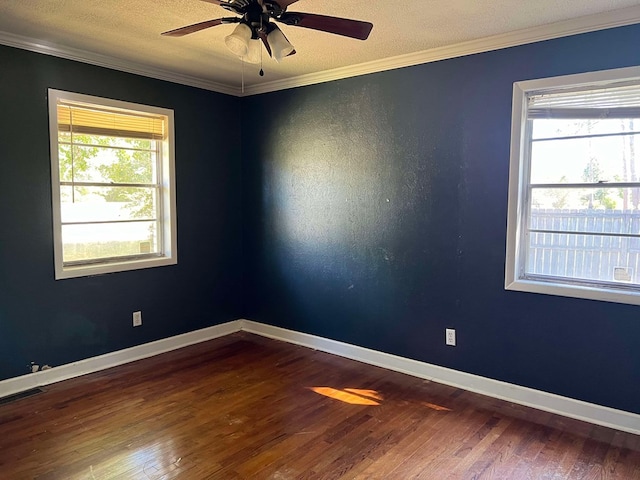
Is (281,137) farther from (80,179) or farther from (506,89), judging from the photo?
(506,89)

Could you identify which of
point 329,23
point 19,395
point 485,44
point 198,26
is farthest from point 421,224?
point 19,395

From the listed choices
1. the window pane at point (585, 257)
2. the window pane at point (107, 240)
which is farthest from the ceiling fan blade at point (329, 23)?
the window pane at point (107, 240)

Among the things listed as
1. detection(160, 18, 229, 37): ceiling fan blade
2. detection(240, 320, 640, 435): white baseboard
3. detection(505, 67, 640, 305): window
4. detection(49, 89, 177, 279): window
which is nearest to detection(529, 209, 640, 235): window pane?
detection(505, 67, 640, 305): window

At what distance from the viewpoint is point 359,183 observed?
3951 millimetres

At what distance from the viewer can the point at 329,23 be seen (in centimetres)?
205

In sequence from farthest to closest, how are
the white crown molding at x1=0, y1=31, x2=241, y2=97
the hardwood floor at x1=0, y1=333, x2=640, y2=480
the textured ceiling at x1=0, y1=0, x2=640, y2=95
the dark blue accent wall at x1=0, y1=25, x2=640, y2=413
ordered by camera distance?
the white crown molding at x1=0, y1=31, x2=241, y2=97 < the dark blue accent wall at x1=0, y1=25, x2=640, y2=413 < the textured ceiling at x1=0, y1=0, x2=640, y2=95 < the hardwood floor at x1=0, y1=333, x2=640, y2=480

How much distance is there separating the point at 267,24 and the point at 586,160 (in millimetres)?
2198

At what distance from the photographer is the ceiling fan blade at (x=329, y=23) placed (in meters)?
2.01

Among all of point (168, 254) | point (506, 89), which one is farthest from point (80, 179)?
point (506, 89)

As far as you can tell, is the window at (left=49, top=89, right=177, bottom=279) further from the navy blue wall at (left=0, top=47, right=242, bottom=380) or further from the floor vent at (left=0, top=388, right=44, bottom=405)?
the floor vent at (left=0, top=388, right=44, bottom=405)

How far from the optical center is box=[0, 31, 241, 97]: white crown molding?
320 centimetres

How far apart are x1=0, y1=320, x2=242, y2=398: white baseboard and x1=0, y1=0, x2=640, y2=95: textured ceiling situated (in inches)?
93.0

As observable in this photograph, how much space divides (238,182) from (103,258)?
5.13 feet

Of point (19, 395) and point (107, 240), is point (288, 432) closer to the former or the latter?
point (19, 395)
